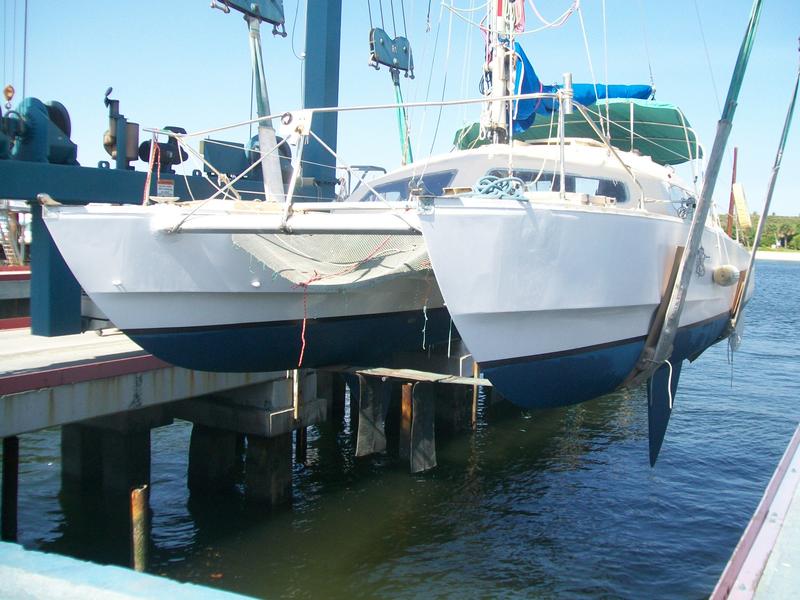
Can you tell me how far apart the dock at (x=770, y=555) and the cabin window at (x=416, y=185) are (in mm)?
4355

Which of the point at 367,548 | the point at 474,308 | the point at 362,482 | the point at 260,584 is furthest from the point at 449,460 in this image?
the point at 474,308

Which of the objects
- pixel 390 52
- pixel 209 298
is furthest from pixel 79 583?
pixel 390 52

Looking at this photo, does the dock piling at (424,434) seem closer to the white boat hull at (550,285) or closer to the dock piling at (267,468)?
the dock piling at (267,468)

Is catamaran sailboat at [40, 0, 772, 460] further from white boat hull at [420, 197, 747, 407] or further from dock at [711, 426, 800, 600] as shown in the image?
dock at [711, 426, 800, 600]

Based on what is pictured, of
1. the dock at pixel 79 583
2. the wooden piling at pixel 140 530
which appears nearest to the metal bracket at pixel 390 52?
the wooden piling at pixel 140 530

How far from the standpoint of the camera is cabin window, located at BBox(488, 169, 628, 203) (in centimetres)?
698

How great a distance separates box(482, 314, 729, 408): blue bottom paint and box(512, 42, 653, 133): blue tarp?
11.1 feet

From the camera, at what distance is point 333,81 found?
1216 cm

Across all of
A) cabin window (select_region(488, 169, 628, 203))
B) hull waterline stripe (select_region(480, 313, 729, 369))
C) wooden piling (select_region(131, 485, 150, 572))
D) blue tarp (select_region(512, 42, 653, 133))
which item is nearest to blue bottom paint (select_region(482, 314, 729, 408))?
hull waterline stripe (select_region(480, 313, 729, 369))

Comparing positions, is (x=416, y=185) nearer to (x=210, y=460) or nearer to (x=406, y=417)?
(x=406, y=417)

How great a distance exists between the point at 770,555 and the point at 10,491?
6.76m

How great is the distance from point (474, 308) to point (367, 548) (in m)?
3.99

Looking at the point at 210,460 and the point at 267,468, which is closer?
the point at 267,468

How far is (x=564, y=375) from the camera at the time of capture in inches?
223
